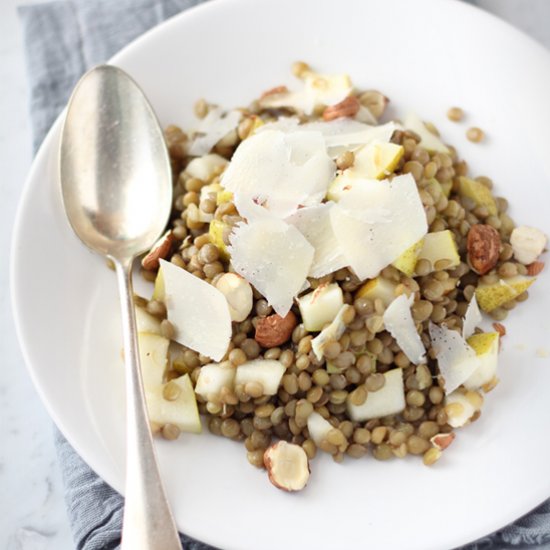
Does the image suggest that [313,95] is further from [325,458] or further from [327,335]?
[325,458]

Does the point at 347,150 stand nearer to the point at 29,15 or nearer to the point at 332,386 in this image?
the point at 332,386

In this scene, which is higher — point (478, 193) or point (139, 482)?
point (478, 193)

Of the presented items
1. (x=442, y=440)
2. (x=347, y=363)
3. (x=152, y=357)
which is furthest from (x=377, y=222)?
(x=152, y=357)

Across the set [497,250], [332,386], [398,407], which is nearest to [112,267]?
[332,386]

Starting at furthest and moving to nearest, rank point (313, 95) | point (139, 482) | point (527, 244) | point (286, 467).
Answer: point (313, 95), point (527, 244), point (286, 467), point (139, 482)

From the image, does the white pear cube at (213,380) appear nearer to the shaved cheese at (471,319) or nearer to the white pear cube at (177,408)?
the white pear cube at (177,408)

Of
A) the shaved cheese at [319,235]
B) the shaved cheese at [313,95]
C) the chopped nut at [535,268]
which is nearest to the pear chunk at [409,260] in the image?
the shaved cheese at [319,235]

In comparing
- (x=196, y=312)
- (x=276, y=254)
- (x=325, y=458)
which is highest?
(x=276, y=254)

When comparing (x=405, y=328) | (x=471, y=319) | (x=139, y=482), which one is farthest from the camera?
(x=471, y=319)
